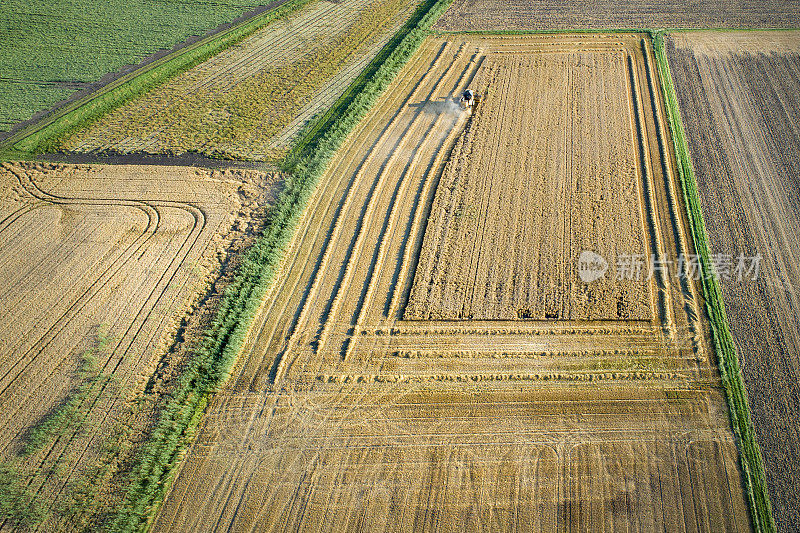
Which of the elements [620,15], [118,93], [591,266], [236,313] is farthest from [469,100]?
[118,93]

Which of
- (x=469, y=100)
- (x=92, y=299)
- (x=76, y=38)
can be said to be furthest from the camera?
(x=76, y=38)

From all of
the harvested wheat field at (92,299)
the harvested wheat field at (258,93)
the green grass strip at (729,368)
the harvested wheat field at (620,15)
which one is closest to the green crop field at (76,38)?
the harvested wheat field at (258,93)

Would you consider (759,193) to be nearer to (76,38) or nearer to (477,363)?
(477,363)

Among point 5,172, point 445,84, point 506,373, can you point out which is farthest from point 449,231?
point 5,172

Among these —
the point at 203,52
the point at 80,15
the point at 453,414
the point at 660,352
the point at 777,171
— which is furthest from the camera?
the point at 80,15

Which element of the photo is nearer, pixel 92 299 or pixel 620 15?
pixel 92 299

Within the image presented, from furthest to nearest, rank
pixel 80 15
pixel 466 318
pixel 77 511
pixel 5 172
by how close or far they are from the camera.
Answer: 1. pixel 80 15
2. pixel 5 172
3. pixel 466 318
4. pixel 77 511

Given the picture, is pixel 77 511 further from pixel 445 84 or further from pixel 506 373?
pixel 445 84
